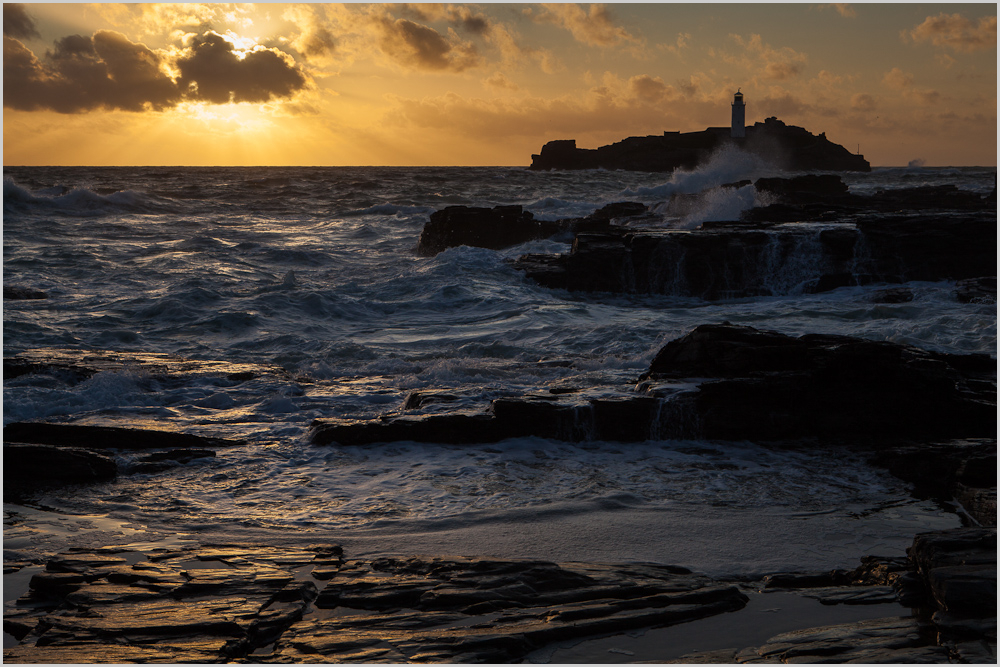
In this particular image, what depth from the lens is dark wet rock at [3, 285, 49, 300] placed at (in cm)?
1457

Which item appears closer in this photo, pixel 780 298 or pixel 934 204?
pixel 780 298

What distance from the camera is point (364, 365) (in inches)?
405

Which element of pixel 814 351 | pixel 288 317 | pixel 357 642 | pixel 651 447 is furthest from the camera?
pixel 288 317

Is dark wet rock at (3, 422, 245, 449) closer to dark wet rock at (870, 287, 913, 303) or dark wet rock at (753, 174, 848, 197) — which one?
dark wet rock at (870, 287, 913, 303)

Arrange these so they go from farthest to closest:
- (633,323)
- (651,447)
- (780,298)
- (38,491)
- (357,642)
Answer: (780,298) → (633,323) → (651,447) → (38,491) → (357,642)

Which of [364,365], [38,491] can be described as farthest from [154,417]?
[364,365]

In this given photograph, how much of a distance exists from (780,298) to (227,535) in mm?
13591

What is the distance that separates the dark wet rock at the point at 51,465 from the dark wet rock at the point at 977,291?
13.9 meters

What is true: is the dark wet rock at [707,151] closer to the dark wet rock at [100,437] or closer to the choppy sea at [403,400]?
the choppy sea at [403,400]

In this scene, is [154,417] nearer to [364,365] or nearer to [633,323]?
[364,365]

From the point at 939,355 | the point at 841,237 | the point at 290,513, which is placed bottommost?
the point at 290,513

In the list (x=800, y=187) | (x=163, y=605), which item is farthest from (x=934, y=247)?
(x=163, y=605)

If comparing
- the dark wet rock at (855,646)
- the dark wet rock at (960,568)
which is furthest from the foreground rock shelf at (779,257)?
the dark wet rock at (855,646)

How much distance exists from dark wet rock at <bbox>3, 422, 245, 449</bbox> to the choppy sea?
0.50 metres
